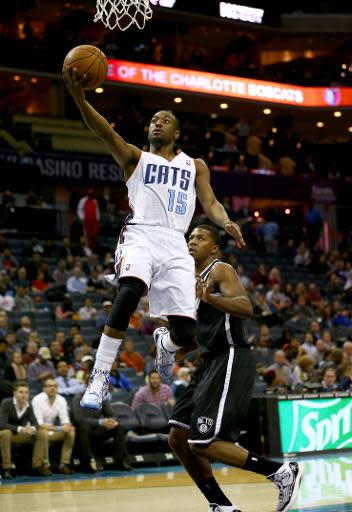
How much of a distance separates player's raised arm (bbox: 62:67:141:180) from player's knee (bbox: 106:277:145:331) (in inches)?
34.8

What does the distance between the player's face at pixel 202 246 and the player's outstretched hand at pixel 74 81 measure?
5.73ft

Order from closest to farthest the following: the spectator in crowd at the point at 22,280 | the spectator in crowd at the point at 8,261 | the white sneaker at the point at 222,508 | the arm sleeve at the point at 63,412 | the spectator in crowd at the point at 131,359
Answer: the white sneaker at the point at 222,508 < the arm sleeve at the point at 63,412 < the spectator in crowd at the point at 131,359 < the spectator in crowd at the point at 22,280 < the spectator in crowd at the point at 8,261

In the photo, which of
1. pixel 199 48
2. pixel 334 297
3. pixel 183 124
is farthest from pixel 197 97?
pixel 334 297

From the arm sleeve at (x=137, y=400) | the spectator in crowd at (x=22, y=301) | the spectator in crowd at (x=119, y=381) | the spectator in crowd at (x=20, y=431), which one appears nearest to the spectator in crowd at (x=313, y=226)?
the spectator in crowd at (x=22, y=301)

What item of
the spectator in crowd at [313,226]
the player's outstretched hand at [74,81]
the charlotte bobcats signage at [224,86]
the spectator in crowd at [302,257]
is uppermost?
the charlotte bobcats signage at [224,86]

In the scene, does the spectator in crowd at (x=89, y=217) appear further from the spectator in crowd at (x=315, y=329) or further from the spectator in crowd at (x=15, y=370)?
the spectator in crowd at (x=15, y=370)

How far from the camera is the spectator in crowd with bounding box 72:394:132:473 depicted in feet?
43.9

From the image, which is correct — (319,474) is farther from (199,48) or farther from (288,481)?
(199,48)

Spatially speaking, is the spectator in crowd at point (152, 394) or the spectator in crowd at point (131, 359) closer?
the spectator in crowd at point (152, 394)

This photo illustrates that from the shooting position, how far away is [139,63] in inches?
1095

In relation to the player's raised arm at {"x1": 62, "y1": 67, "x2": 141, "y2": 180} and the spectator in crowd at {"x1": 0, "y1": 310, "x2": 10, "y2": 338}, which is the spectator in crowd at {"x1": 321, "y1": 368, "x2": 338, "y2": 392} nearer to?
the spectator in crowd at {"x1": 0, "y1": 310, "x2": 10, "y2": 338}

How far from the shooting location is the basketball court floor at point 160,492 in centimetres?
923

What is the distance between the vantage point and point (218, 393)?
7664mm

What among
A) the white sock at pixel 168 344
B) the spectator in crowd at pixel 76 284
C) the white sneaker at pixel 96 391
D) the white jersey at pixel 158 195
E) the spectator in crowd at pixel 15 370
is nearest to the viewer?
the white sneaker at pixel 96 391
